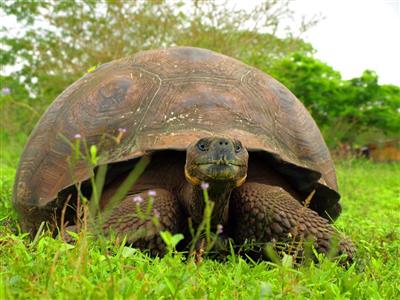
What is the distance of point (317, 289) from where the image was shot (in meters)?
1.79

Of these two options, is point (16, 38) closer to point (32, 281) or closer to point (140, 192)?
point (140, 192)

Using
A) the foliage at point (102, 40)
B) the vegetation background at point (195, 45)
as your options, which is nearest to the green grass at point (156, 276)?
the vegetation background at point (195, 45)

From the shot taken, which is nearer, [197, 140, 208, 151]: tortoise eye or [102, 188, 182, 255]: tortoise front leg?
[197, 140, 208, 151]: tortoise eye

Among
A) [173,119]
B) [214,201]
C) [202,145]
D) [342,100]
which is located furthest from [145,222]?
[342,100]

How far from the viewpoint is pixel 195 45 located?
494 inches

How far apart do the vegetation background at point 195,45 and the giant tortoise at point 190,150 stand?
28 centimetres

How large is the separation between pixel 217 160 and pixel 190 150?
0.16m

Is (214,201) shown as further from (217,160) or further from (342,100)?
(342,100)

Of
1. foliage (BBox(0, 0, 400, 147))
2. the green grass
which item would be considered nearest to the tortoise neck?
the green grass

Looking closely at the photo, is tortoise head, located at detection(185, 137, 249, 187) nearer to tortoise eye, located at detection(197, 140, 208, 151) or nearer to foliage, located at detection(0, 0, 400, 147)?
tortoise eye, located at detection(197, 140, 208, 151)

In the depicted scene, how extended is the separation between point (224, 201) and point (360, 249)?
0.83m

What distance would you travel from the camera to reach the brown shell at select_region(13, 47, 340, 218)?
2.71 meters

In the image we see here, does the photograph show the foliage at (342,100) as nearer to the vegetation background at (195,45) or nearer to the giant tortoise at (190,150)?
the vegetation background at (195,45)

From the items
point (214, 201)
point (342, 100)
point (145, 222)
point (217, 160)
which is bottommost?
point (145, 222)
